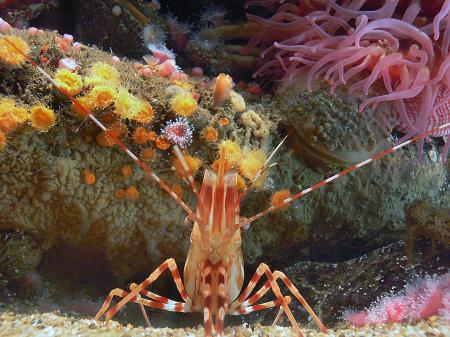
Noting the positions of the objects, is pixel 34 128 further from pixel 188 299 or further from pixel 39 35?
pixel 188 299

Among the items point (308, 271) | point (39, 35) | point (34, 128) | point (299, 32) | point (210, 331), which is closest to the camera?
A: point (210, 331)

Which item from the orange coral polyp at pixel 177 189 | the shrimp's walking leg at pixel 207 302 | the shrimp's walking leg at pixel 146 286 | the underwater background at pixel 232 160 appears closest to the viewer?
the shrimp's walking leg at pixel 207 302

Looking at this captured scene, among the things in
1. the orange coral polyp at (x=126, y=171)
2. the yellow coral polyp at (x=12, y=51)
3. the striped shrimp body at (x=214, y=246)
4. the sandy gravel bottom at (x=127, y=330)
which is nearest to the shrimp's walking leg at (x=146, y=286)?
the striped shrimp body at (x=214, y=246)

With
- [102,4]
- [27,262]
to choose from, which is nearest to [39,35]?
[102,4]

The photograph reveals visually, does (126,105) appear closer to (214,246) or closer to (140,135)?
(140,135)

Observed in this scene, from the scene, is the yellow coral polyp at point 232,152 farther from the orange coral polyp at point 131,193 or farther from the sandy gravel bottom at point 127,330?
the sandy gravel bottom at point 127,330

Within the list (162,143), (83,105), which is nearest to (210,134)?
(162,143)

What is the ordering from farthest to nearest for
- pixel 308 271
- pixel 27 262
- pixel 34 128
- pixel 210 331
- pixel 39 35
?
pixel 308 271 → pixel 27 262 → pixel 39 35 → pixel 34 128 → pixel 210 331
